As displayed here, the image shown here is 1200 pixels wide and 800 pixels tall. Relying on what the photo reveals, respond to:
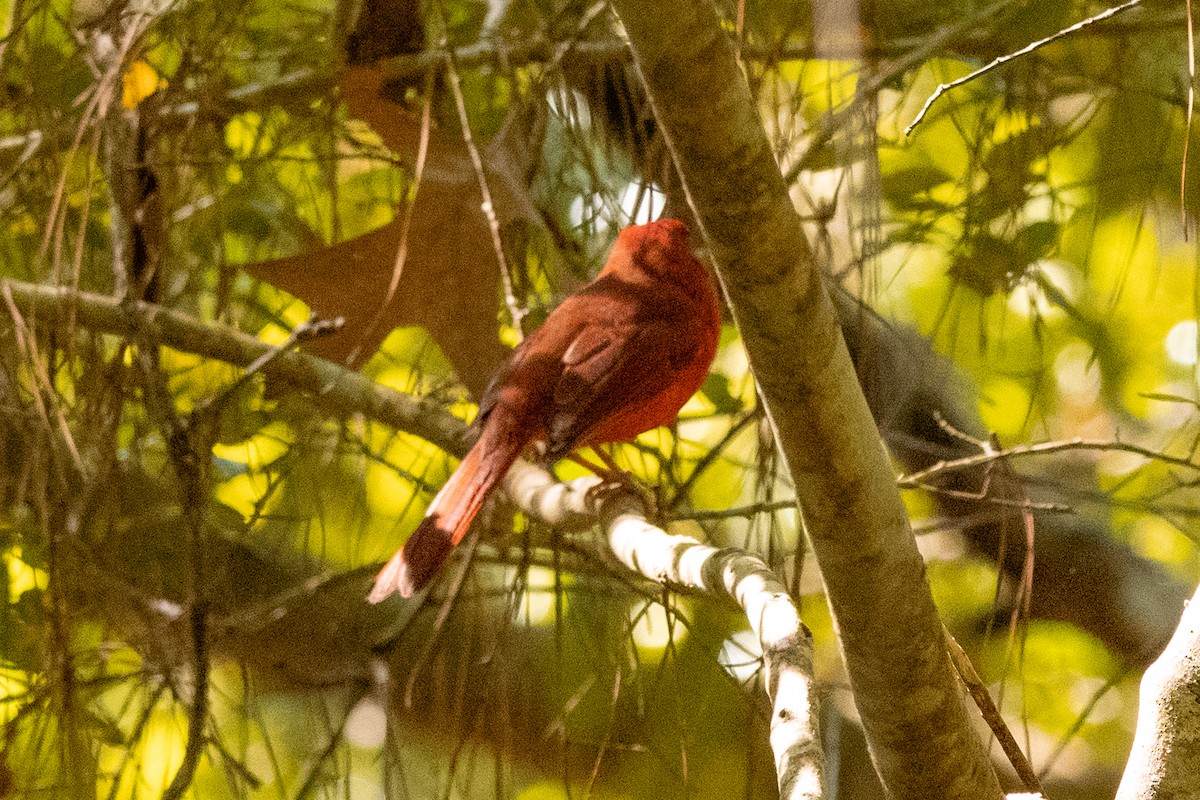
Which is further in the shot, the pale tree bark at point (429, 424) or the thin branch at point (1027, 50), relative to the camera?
the pale tree bark at point (429, 424)

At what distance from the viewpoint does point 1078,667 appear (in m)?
3.98

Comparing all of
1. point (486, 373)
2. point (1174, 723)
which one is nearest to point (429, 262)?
point (486, 373)

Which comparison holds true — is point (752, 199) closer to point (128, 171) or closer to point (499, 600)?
point (128, 171)

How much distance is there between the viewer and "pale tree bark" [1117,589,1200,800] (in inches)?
56.0

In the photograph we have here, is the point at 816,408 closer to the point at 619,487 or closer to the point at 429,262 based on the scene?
the point at 619,487

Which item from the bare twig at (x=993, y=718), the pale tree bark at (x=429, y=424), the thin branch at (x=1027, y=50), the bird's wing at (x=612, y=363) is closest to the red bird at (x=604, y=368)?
the bird's wing at (x=612, y=363)

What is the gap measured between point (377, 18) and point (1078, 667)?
294 cm

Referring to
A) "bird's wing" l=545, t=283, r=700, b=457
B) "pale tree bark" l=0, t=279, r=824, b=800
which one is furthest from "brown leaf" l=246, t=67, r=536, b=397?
"bird's wing" l=545, t=283, r=700, b=457

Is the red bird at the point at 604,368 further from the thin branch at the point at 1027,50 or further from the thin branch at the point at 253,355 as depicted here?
the thin branch at the point at 1027,50

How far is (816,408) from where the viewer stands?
155cm

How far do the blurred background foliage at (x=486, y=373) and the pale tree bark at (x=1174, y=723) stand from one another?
115 cm

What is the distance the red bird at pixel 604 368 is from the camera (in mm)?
2912

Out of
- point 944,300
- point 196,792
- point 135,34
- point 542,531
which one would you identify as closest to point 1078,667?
point 944,300

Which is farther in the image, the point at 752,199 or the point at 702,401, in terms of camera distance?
the point at 702,401
